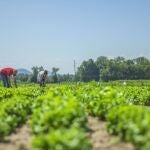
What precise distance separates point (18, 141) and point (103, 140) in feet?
5.27

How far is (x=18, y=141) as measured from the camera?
27.9ft

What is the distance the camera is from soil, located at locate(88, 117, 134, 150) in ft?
25.0

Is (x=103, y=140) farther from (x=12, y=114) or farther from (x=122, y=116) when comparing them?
(x=12, y=114)

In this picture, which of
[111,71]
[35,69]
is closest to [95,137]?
[35,69]

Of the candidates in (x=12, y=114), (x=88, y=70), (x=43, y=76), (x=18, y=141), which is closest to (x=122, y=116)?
(x=18, y=141)

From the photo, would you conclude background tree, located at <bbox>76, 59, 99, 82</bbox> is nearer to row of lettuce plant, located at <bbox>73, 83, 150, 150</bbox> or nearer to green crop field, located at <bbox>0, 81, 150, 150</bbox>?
row of lettuce plant, located at <bbox>73, 83, 150, 150</bbox>

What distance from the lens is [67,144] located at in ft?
20.4

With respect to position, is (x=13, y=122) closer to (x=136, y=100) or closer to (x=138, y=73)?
(x=136, y=100)

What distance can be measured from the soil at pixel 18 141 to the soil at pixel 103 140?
123 centimetres

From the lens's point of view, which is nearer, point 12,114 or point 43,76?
point 12,114

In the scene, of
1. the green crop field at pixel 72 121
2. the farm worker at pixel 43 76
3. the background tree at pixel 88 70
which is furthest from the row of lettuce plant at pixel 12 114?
the background tree at pixel 88 70

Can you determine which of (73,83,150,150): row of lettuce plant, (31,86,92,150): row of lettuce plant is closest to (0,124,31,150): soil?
(31,86,92,150): row of lettuce plant

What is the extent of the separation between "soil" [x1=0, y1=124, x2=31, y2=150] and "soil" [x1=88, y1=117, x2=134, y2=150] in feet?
4.04

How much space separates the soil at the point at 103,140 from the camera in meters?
7.62
